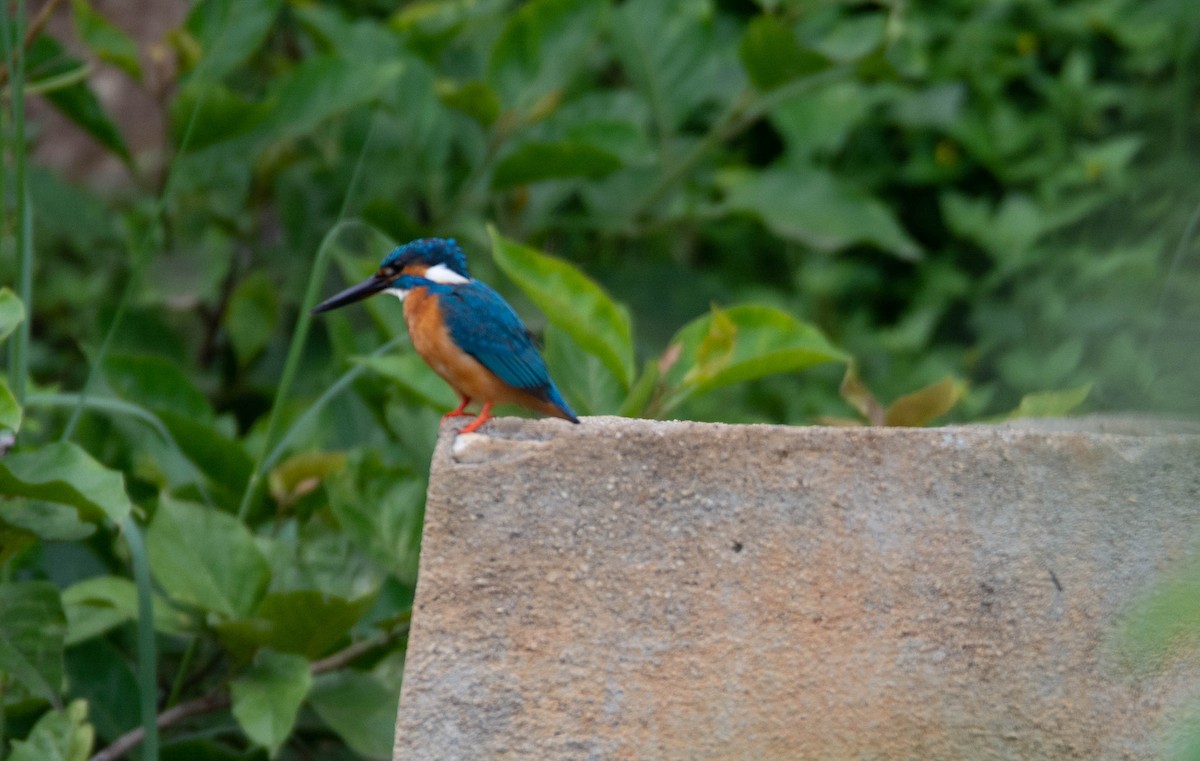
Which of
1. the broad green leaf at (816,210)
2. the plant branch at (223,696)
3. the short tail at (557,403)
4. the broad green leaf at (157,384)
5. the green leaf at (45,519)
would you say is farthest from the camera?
the broad green leaf at (816,210)

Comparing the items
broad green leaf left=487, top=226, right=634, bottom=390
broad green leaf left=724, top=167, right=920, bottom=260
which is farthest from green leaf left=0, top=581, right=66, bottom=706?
broad green leaf left=724, top=167, right=920, bottom=260

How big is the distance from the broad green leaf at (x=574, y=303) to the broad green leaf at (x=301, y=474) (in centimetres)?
49

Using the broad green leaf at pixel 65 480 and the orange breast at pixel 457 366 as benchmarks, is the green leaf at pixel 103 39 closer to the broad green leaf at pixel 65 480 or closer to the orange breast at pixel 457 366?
the broad green leaf at pixel 65 480

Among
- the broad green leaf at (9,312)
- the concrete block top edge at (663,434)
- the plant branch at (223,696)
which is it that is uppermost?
the broad green leaf at (9,312)

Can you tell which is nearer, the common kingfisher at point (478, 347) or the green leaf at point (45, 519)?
the common kingfisher at point (478, 347)

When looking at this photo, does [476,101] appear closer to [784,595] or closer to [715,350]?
[715,350]

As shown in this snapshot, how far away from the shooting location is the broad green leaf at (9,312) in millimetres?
1518

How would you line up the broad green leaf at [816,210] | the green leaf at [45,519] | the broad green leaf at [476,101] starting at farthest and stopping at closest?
the broad green leaf at [816,210] < the broad green leaf at [476,101] < the green leaf at [45,519]

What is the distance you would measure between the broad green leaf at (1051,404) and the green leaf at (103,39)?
78.2 inches

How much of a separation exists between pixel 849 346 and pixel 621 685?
2.96 m

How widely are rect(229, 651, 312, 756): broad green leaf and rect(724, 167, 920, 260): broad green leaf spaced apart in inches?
68.6

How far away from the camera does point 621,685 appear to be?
128 cm

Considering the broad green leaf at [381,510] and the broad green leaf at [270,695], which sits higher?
the broad green leaf at [381,510]

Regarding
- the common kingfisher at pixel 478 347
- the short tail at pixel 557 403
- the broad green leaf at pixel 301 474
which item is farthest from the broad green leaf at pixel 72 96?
the short tail at pixel 557 403
